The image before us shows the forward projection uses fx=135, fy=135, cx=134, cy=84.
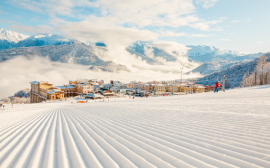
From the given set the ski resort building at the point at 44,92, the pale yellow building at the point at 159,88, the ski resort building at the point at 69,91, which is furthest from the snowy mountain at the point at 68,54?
the ski resort building at the point at 44,92

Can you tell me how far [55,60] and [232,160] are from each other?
194750 mm

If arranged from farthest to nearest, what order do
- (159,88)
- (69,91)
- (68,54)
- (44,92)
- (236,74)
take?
(68,54) → (236,74) → (159,88) → (69,91) → (44,92)

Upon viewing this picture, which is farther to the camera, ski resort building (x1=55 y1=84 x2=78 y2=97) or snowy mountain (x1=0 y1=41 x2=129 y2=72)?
snowy mountain (x1=0 y1=41 x2=129 y2=72)

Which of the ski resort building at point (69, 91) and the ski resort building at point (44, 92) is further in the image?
the ski resort building at point (69, 91)

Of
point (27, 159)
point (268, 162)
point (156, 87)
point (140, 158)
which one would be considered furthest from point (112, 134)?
point (156, 87)

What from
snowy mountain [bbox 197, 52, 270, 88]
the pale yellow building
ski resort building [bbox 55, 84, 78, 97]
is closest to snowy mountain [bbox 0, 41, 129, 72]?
ski resort building [bbox 55, 84, 78, 97]

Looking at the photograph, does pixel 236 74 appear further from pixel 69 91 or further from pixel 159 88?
pixel 69 91

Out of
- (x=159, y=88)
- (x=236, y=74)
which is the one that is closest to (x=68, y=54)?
(x=159, y=88)

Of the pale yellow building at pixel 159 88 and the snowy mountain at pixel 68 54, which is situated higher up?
the snowy mountain at pixel 68 54

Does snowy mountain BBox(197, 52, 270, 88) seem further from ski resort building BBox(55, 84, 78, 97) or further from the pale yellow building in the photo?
ski resort building BBox(55, 84, 78, 97)

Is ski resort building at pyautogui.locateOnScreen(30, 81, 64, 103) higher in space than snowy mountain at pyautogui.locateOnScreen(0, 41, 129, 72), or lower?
lower

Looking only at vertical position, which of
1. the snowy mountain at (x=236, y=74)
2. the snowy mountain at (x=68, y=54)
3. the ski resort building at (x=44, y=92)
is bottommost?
the ski resort building at (x=44, y=92)

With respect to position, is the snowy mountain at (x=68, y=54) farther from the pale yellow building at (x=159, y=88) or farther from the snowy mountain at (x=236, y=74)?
the snowy mountain at (x=236, y=74)

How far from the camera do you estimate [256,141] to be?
3.06 meters
